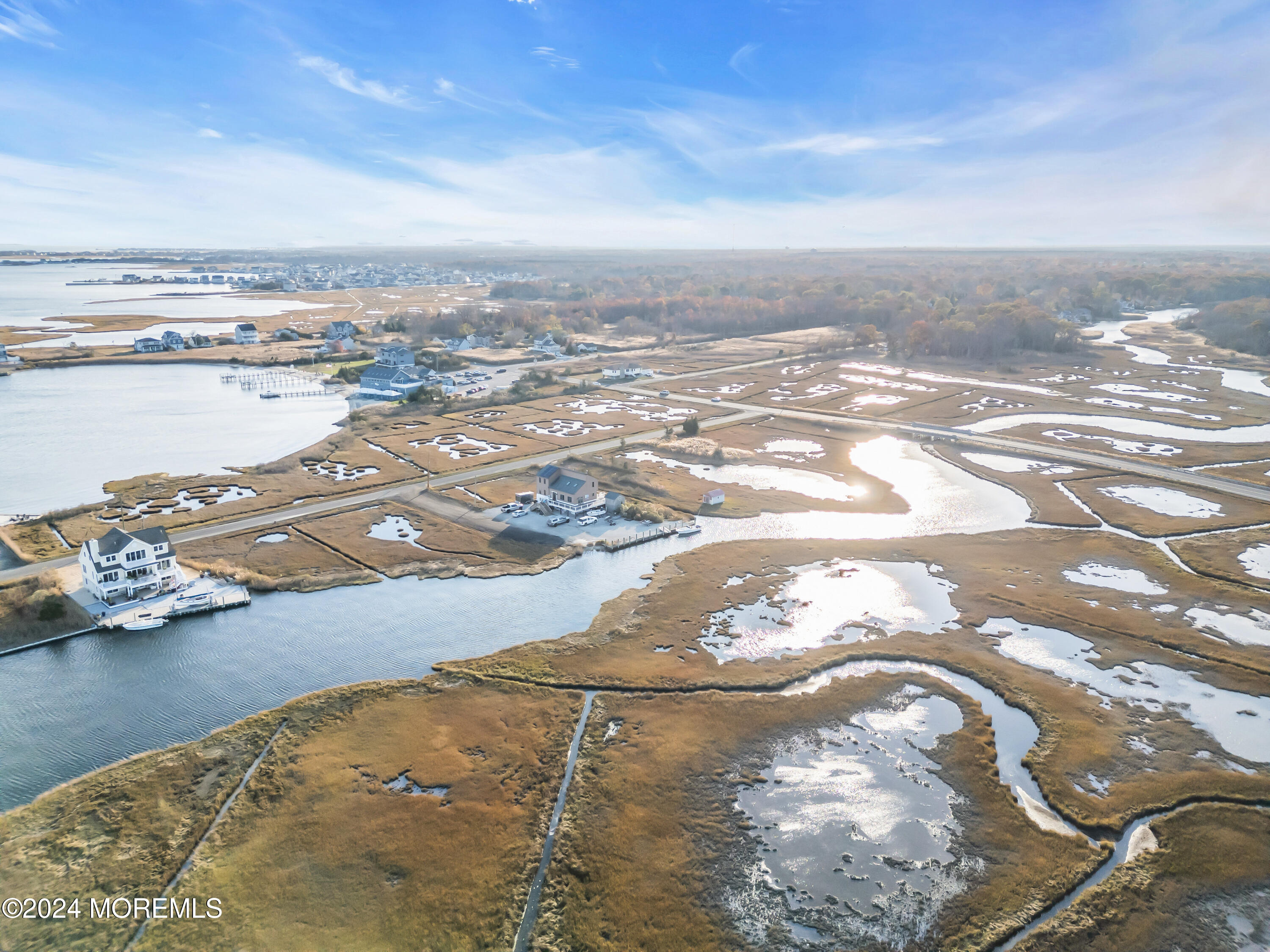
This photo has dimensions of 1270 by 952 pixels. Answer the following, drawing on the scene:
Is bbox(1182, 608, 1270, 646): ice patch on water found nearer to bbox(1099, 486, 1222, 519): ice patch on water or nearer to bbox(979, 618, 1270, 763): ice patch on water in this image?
bbox(979, 618, 1270, 763): ice patch on water

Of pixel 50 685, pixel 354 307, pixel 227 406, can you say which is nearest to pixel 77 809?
pixel 50 685

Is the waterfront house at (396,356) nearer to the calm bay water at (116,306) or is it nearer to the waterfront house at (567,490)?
the waterfront house at (567,490)

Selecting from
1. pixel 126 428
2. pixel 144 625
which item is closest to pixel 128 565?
pixel 144 625

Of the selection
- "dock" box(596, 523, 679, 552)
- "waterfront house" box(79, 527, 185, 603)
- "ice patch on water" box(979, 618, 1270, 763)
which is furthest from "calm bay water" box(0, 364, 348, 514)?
"ice patch on water" box(979, 618, 1270, 763)

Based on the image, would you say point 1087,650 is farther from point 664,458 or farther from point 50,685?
point 50,685

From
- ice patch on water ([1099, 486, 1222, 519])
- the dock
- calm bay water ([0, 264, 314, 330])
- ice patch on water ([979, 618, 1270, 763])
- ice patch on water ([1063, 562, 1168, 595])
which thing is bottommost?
ice patch on water ([979, 618, 1270, 763])

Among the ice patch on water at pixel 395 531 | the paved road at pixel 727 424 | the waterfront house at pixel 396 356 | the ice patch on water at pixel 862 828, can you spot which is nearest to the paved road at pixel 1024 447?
the paved road at pixel 727 424

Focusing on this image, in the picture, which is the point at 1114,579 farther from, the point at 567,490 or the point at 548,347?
the point at 548,347
